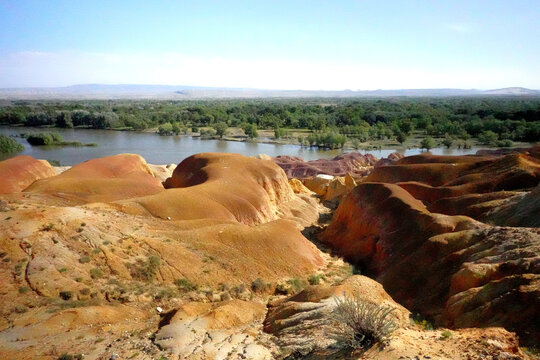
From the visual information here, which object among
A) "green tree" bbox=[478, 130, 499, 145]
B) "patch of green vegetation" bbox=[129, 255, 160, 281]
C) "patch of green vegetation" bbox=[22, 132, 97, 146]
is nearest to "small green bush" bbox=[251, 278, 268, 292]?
"patch of green vegetation" bbox=[129, 255, 160, 281]

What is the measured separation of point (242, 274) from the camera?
617 inches

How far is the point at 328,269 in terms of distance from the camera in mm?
18594

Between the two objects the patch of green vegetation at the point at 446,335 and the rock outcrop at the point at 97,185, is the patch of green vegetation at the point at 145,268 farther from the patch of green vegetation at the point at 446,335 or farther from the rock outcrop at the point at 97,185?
the patch of green vegetation at the point at 446,335

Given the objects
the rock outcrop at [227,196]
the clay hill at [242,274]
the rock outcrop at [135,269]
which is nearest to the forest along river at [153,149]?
the rock outcrop at [227,196]

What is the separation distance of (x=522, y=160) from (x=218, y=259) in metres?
22.9

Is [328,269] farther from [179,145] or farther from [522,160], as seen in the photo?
[179,145]

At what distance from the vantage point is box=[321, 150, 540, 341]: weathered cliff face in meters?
11.4

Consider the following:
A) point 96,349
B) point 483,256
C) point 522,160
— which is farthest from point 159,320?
point 522,160

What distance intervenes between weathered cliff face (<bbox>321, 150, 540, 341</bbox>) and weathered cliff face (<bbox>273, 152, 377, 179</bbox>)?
1325 centimetres

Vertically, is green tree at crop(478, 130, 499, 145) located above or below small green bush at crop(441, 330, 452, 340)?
below

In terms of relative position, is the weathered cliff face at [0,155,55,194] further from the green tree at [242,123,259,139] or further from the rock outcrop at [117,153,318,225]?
the green tree at [242,123,259,139]

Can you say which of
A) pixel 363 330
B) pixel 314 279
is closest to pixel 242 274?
pixel 314 279

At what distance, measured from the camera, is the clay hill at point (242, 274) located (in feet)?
31.9

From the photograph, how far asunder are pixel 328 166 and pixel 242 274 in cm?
3319
